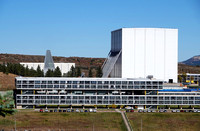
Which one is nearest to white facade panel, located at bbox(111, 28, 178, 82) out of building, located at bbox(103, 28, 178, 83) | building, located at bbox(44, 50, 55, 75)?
building, located at bbox(103, 28, 178, 83)

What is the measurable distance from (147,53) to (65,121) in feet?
195

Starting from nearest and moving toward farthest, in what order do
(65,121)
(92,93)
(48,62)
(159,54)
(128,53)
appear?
(65,121) → (92,93) → (128,53) → (159,54) → (48,62)

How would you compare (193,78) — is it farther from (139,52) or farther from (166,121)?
(166,121)

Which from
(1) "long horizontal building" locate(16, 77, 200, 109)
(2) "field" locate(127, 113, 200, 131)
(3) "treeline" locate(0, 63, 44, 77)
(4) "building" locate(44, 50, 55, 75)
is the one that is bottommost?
(2) "field" locate(127, 113, 200, 131)

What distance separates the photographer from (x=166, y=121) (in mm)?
83188

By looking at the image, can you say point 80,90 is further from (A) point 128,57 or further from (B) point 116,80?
(A) point 128,57

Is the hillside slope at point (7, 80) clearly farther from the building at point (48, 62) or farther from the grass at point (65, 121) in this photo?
the grass at point (65, 121)

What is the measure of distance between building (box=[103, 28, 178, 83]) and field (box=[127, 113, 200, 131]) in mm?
44099

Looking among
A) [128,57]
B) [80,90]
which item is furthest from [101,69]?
[80,90]

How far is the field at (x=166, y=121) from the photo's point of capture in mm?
79694

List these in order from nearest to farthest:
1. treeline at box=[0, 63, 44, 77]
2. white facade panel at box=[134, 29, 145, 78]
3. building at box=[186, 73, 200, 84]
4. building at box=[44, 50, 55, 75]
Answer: white facade panel at box=[134, 29, 145, 78] → treeline at box=[0, 63, 44, 77] → building at box=[44, 50, 55, 75] → building at box=[186, 73, 200, 84]

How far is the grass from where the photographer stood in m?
77.6

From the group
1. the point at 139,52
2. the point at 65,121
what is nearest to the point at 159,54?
the point at 139,52

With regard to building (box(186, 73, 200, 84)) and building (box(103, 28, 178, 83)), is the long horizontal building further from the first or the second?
building (box(186, 73, 200, 84))
